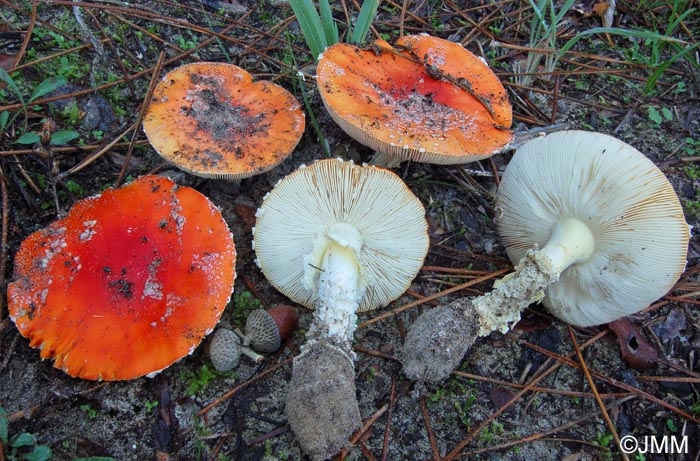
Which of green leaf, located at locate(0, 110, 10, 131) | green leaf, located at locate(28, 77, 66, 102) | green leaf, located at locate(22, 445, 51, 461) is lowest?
green leaf, located at locate(22, 445, 51, 461)

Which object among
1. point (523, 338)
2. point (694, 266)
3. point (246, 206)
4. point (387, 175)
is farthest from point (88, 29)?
point (694, 266)

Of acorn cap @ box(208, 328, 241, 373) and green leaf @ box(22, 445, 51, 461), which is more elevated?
acorn cap @ box(208, 328, 241, 373)

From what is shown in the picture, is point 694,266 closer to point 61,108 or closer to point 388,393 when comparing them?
point 388,393

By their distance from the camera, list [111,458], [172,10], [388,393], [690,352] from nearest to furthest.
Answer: [111,458], [388,393], [690,352], [172,10]

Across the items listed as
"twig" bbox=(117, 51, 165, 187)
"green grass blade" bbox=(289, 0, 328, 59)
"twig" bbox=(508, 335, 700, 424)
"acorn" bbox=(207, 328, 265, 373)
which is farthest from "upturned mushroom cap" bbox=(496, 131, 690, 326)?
"twig" bbox=(117, 51, 165, 187)

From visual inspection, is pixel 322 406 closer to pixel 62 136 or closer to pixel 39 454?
pixel 39 454

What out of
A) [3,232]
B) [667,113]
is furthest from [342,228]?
[667,113]

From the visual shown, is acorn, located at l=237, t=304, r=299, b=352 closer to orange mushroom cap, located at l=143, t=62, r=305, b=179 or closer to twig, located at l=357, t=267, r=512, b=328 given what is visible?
twig, located at l=357, t=267, r=512, b=328
